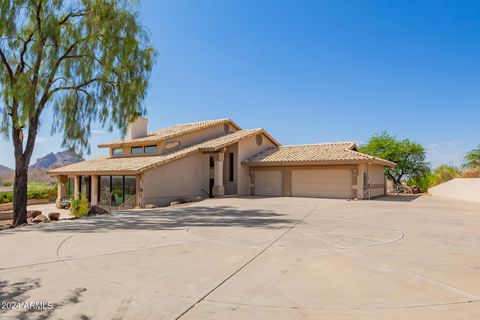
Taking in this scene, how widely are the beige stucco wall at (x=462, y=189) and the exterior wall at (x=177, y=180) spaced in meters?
18.2

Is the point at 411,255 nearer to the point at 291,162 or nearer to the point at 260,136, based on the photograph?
the point at 291,162

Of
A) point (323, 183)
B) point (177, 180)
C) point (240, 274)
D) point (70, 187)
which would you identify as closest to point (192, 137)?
point (177, 180)

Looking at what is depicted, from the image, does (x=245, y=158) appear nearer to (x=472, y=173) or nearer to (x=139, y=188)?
(x=139, y=188)

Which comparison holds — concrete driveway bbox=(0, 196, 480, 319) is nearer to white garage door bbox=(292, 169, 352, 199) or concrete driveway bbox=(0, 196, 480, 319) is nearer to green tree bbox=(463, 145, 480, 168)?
white garage door bbox=(292, 169, 352, 199)

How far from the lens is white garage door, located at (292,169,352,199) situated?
68.8 feet

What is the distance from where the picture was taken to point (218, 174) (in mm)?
22484

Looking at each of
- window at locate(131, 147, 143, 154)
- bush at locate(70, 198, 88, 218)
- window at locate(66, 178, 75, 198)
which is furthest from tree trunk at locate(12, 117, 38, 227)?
window at locate(66, 178, 75, 198)

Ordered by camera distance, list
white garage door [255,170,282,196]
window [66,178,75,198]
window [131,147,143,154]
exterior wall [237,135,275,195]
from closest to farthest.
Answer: white garage door [255,170,282,196], exterior wall [237,135,275,195], window [131,147,143,154], window [66,178,75,198]

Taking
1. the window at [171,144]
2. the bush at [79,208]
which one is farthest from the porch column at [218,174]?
the bush at [79,208]

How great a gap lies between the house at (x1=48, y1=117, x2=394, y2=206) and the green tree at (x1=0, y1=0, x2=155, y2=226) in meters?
5.43

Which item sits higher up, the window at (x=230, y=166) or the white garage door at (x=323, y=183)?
the window at (x=230, y=166)

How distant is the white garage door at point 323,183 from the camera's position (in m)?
21.0

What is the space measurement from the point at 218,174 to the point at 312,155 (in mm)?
6797

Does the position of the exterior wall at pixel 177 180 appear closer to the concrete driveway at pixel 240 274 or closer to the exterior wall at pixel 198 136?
the exterior wall at pixel 198 136
